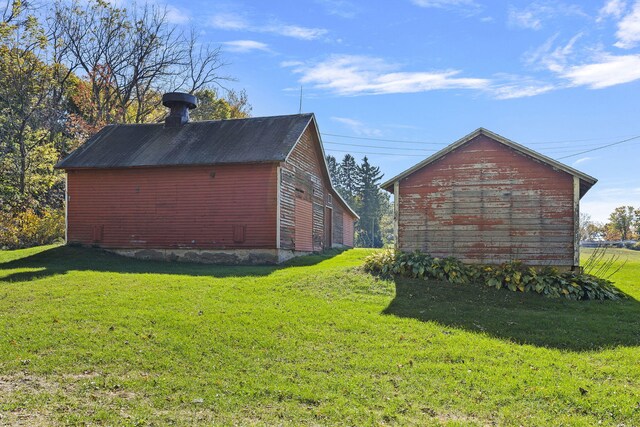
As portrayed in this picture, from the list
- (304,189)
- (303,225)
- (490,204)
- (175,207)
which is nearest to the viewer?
(490,204)

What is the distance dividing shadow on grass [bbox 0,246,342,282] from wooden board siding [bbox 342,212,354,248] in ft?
40.0

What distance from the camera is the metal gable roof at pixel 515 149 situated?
50.1ft

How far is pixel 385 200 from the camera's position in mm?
96688

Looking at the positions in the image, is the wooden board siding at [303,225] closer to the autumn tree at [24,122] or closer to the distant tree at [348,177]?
the autumn tree at [24,122]

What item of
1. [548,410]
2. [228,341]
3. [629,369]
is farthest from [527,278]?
[228,341]

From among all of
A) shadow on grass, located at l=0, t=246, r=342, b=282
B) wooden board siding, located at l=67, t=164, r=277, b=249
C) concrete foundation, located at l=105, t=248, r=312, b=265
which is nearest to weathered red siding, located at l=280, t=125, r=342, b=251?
concrete foundation, located at l=105, t=248, r=312, b=265

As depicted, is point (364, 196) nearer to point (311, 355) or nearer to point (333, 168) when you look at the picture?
point (333, 168)

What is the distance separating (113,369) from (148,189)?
15.7 m

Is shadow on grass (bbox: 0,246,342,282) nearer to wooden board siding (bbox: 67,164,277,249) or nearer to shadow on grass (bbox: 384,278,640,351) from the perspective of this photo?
wooden board siding (bbox: 67,164,277,249)

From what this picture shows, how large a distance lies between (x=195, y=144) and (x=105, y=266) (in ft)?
24.0

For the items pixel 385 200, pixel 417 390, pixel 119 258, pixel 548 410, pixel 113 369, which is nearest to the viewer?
pixel 548 410

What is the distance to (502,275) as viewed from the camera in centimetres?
1487

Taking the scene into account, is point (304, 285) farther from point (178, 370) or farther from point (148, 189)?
point (148, 189)

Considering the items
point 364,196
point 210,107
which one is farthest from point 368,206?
point 210,107
